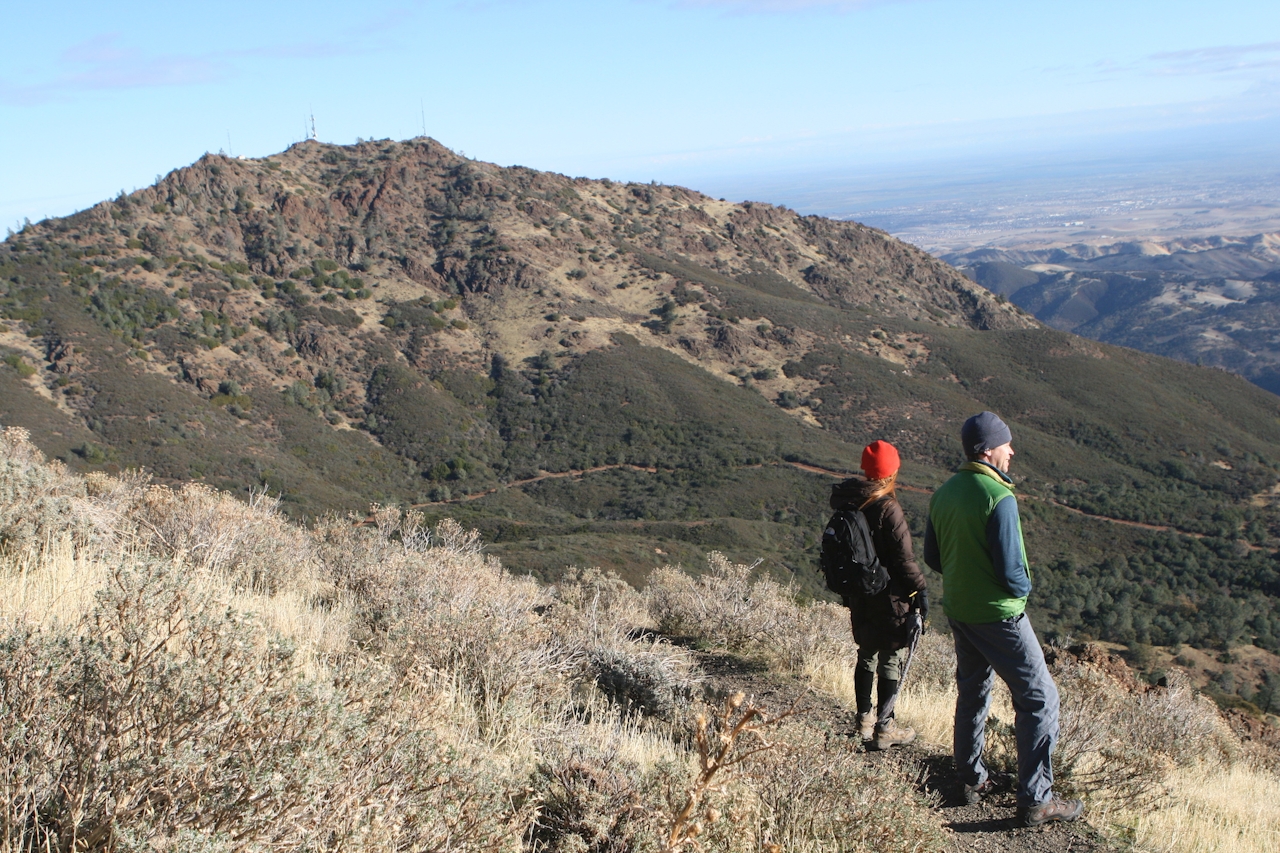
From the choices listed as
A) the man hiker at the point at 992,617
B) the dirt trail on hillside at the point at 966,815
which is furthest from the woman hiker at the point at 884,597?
the man hiker at the point at 992,617

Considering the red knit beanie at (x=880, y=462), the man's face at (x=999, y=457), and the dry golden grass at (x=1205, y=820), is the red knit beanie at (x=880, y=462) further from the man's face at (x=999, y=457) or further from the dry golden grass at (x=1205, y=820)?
the dry golden grass at (x=1205, y=820)

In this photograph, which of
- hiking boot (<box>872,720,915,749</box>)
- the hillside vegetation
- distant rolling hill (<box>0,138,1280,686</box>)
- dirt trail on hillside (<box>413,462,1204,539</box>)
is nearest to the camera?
the hillside vegetation

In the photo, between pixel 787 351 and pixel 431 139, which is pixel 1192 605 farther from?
pixel 431 139

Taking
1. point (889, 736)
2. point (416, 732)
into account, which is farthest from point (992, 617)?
point (416, 732)

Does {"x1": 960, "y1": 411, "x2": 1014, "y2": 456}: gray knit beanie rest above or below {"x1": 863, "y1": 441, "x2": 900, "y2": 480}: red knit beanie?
above

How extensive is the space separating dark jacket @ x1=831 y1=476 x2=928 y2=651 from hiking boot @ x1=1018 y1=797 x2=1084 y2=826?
847 mm

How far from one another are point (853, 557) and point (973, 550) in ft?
1.87

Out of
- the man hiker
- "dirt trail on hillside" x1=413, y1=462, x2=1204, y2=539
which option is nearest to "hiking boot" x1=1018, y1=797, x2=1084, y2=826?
the man hiker

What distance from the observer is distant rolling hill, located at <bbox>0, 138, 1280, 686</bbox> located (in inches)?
1073

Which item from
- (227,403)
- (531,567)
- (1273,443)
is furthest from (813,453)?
(227,403)

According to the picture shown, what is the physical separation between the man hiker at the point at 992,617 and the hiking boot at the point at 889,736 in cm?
42

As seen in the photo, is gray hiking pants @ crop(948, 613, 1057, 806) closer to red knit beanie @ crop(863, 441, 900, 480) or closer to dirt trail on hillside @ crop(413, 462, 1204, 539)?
red knit beanie @ crop(863, 441, 900, 480)

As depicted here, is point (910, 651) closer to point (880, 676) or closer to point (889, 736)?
point (880, 676)

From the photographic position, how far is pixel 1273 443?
37.9 metres
